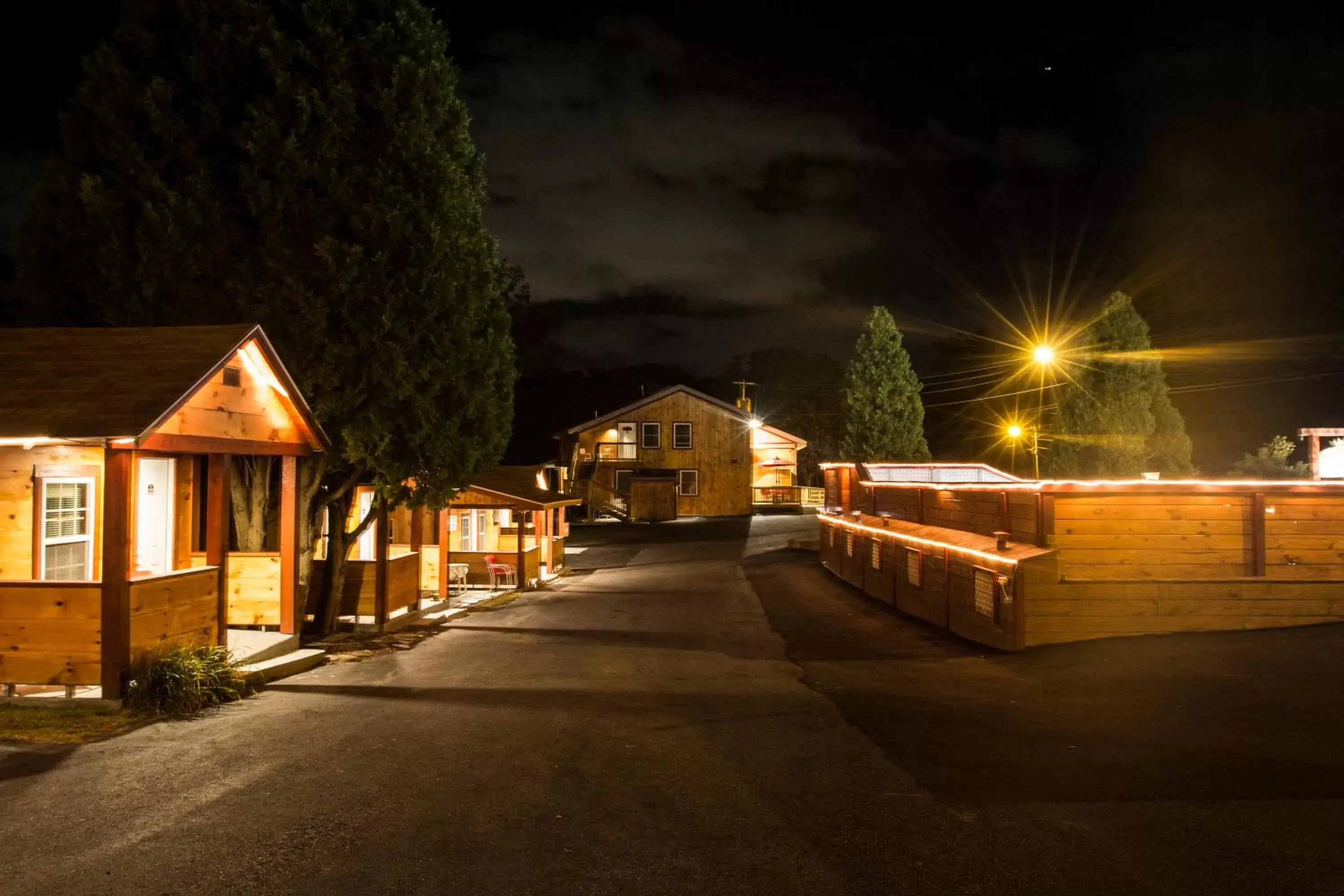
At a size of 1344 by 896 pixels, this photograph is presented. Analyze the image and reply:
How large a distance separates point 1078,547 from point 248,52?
1320cm

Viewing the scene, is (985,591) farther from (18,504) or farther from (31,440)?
(18,504)

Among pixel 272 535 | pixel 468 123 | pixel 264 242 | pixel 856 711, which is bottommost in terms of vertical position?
pixel 856 711

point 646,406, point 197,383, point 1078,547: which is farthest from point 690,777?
point 646,406

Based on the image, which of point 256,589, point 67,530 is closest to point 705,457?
point 256,589

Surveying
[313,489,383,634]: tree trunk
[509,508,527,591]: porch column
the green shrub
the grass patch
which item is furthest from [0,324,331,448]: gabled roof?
[509,508,527,591]: porch column

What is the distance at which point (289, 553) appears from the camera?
40.9 feet

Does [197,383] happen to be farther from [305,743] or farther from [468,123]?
[468,123]

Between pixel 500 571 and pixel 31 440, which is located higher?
pixel 31 440

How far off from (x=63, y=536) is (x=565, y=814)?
29.5 ft

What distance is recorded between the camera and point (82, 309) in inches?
520

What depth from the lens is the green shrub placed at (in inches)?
347

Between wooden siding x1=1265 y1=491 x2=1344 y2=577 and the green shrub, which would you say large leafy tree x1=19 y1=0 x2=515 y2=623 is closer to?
the green shrub

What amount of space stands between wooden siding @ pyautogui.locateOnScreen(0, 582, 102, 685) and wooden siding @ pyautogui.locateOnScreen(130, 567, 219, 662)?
33 cm

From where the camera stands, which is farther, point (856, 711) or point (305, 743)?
point (856, 711)
